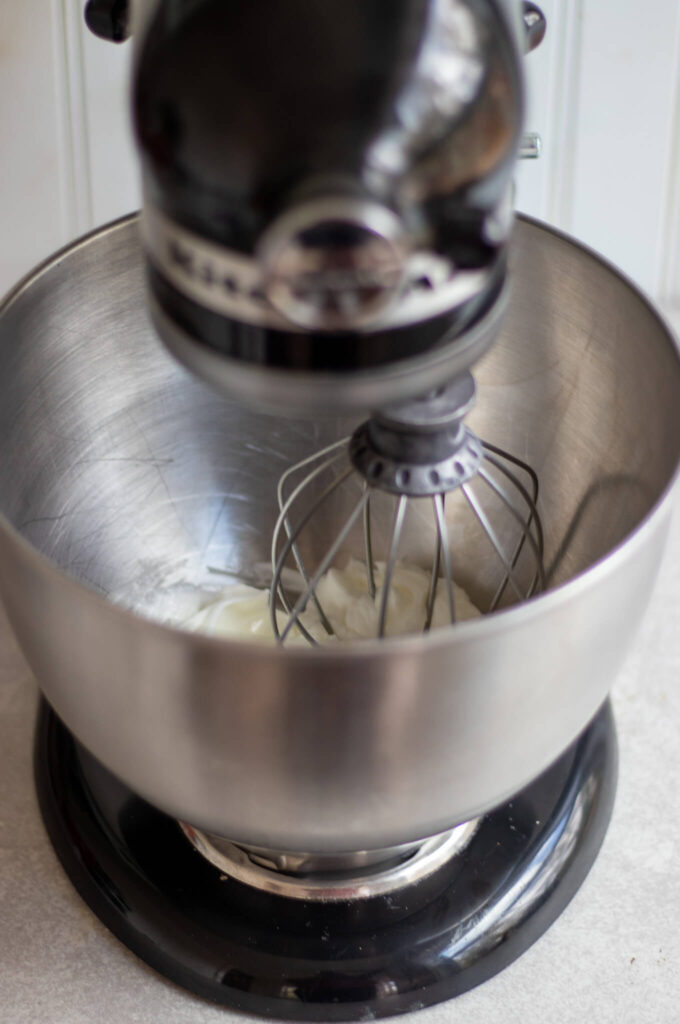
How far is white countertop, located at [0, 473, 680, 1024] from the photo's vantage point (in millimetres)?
584

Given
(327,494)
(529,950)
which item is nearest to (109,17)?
(327,494)

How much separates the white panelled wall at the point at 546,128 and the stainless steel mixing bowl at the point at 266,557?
0.22m

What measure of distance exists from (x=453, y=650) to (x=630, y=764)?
0.32 m

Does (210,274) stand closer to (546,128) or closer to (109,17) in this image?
(109,17)

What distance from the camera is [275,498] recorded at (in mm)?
788

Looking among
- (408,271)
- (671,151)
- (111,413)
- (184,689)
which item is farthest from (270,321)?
(671,151)

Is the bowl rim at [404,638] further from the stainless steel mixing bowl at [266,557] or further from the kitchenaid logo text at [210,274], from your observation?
the kitchenaid logo text at [210,274]

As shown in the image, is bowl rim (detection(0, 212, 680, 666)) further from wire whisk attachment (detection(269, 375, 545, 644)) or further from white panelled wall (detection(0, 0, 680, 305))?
white panelled wall (detection(0, 0, 680, 305))

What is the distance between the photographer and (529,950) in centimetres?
61

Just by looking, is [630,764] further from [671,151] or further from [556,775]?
[671,151]

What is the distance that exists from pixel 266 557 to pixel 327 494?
21 cm

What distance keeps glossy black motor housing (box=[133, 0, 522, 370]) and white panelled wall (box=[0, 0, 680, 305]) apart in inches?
18.8

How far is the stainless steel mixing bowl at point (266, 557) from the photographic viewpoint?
444 mm

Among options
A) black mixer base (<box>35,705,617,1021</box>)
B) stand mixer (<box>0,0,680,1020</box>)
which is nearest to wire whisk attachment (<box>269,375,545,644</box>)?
stand mixer (<box>0,0,680,1020</box>)
